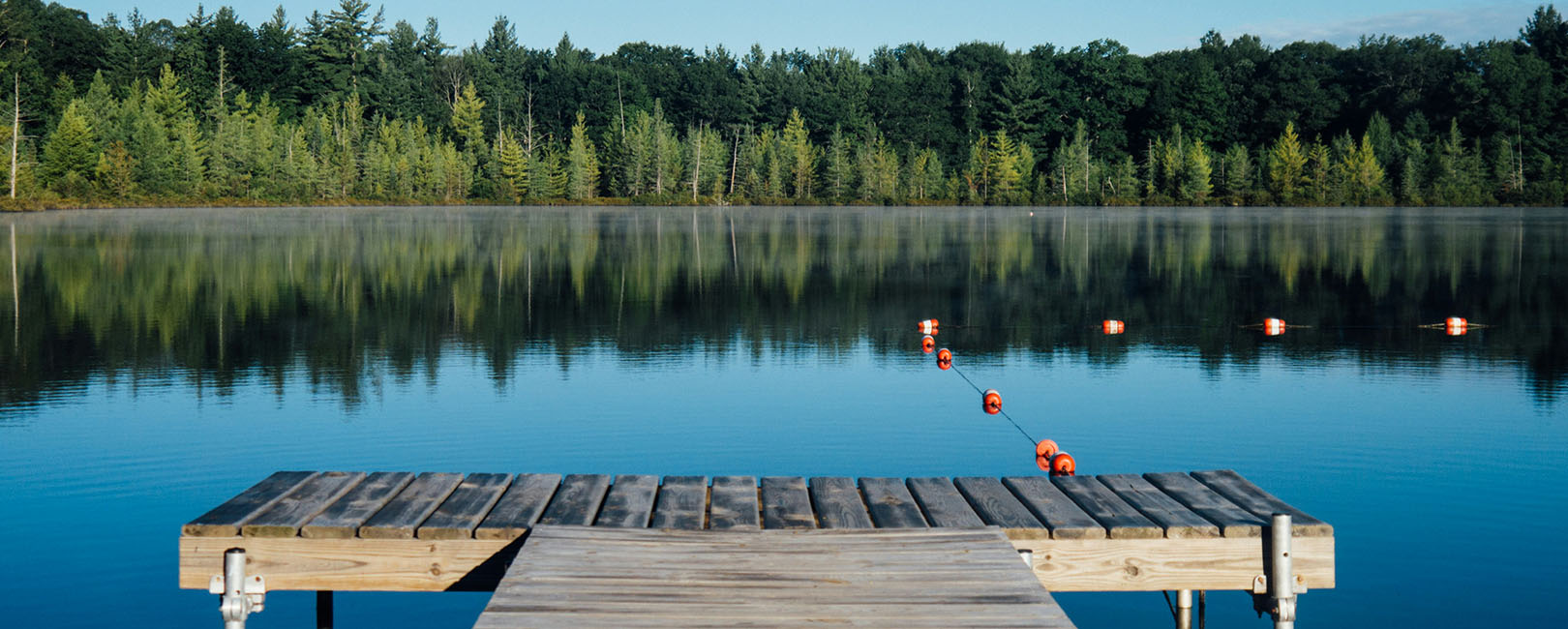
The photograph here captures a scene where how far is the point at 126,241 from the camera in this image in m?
46.5

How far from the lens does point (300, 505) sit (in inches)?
309

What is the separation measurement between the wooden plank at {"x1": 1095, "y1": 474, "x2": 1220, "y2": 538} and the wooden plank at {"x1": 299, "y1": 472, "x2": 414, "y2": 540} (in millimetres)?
4161

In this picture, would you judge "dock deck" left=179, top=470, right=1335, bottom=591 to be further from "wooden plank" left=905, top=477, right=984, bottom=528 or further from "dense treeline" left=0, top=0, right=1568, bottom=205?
"dense treeline" left=0, top=0, right=1568, bottom=205

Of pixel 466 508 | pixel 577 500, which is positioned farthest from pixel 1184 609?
pixel 466 508

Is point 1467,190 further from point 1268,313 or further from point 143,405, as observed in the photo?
point 143,405

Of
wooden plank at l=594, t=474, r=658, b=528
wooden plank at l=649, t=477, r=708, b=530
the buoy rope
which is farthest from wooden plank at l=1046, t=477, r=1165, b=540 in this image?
the buoy rope

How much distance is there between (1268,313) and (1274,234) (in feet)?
114

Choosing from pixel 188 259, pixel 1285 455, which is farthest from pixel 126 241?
pixel 1285 455

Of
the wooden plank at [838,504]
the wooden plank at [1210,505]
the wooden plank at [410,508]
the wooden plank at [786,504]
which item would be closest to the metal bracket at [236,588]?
the wooden plank at [410,508]

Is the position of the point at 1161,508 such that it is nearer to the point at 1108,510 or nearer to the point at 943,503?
the point at 1108,510

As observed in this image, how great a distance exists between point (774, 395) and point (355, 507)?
9.16m

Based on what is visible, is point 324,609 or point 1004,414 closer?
point 324,609

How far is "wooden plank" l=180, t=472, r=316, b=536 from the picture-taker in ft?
24.0

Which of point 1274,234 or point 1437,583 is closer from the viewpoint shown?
point 1437,583
